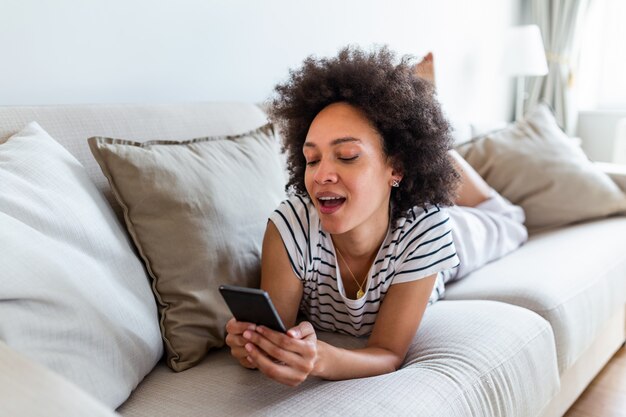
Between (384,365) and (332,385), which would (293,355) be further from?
(384,365)

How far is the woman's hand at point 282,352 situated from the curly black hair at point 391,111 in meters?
0.46

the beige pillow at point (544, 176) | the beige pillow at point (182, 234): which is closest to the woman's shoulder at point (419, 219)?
the beige pillow at point (182, 234)

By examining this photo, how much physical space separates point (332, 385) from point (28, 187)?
0.62 m

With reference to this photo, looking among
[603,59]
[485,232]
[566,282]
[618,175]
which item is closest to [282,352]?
[566,282]

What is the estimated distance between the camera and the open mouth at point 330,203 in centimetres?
113

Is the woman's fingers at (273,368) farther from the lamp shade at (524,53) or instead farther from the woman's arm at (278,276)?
the lamp shade at (524,53)

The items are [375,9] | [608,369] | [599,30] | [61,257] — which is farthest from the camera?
[599,30]

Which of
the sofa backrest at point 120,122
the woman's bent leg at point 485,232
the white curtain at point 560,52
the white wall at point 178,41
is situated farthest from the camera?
the white curtain at point 560,52

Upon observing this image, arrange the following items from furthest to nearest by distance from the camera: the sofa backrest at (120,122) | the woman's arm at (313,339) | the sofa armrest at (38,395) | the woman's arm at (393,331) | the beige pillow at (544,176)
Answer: the beige pillow at (544,176)
the sofa backrest at (120,122)
the woman's arm at (393,331)
the woman's arm at (313,339)
the sofa armrest at (38,395)

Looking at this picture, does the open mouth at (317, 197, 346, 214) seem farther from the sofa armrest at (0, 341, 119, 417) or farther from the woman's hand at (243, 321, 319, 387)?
the sofa armrest at (0, 341, 119, 417)

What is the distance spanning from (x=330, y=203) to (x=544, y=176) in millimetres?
1307

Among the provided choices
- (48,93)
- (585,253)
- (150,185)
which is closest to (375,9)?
(585,253)

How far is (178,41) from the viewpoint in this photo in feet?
5.81

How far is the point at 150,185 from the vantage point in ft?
3.80
